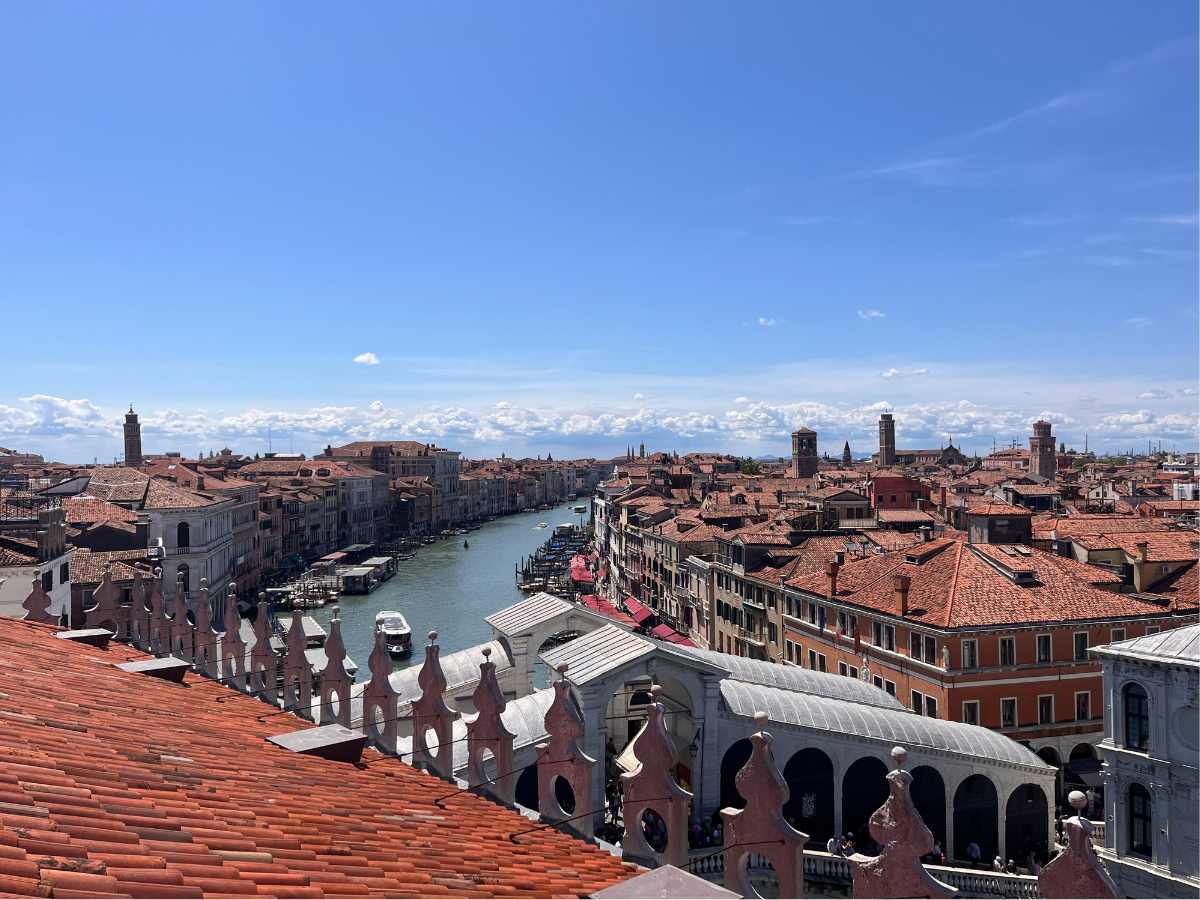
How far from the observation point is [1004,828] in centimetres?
2047

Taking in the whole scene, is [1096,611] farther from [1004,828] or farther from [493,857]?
[493,857]

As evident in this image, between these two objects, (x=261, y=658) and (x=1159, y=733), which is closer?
(x=261, y=658)

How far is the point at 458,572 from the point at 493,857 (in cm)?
7574

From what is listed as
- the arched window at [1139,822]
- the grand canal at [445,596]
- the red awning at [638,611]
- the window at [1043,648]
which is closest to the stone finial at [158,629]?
the arched window at [1139,822]

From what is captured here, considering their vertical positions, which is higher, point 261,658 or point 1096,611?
point 261,658

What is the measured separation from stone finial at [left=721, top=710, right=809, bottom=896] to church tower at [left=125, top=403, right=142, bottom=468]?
332 ft

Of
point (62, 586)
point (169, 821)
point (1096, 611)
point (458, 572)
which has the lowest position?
point (458, 572)

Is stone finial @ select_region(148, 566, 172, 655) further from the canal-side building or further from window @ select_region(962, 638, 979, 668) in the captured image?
window @ select_region(962, 638, 979, 668)

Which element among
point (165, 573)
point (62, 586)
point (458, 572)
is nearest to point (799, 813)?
point (62, 586)

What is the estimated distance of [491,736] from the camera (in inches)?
278

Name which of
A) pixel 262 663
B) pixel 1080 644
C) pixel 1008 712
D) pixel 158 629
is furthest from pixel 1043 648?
pixel 158 629

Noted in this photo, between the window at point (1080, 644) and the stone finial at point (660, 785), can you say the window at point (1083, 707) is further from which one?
the stone finial at point (660, 785)

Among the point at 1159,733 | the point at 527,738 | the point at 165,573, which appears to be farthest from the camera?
the point at 165,573

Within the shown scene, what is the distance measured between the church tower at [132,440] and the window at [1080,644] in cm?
9103
